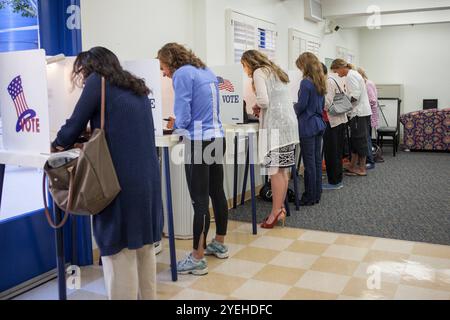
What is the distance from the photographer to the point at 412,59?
10078mm

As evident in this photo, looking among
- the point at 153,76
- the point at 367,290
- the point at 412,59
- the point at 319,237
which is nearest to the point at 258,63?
the point at 153,76

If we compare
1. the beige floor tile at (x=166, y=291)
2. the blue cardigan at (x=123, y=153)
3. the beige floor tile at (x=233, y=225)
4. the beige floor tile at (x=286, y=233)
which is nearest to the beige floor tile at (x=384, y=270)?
the beige floor tile at (x=286, y=233)

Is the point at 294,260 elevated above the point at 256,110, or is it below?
below

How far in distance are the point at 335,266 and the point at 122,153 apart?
5.73 feet

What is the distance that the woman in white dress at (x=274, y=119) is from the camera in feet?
11.7

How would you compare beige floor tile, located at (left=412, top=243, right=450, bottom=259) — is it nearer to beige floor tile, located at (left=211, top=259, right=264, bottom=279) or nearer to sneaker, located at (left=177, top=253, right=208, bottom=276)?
beige floor tile, located at (left=211, top=259, right=264, bottom=279)

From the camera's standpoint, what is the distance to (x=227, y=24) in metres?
4.52

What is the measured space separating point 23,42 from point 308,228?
245 centimetres

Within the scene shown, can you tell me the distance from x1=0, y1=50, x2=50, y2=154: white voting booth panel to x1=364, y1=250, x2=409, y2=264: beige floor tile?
6.93ft

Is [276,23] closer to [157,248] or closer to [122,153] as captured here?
[157,248]

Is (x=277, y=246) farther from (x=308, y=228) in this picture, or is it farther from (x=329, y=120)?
(x=329, y=120)

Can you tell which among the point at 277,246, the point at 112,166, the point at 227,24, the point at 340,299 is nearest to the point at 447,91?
the point at 227,24

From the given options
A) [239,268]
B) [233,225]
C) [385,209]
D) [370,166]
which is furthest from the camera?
[370,166]

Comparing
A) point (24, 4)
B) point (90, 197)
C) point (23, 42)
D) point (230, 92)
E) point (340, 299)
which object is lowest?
point (340, 299)
